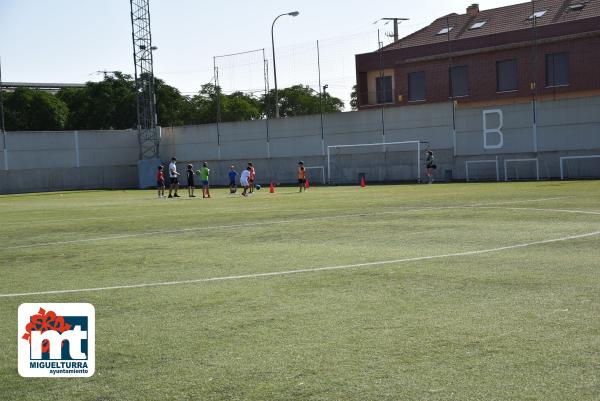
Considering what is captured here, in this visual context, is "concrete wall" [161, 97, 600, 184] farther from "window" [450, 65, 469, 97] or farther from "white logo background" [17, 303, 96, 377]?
"white logo background" [17, 303, 96, 377]

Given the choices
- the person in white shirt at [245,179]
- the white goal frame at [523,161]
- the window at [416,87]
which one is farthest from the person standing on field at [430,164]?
the window at [416,87]

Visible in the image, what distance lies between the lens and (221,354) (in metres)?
6.54

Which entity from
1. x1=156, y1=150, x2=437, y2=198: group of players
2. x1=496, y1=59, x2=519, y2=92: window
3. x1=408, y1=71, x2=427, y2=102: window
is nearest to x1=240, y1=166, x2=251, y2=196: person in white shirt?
x1=156, y1=150, x2=437, y2=198: group of players

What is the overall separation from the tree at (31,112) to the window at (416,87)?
45.7 meters

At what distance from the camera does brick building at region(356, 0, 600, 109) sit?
56.5 m

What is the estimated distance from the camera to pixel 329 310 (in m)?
8.16

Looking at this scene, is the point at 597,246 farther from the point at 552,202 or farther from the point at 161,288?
the point at 552,202

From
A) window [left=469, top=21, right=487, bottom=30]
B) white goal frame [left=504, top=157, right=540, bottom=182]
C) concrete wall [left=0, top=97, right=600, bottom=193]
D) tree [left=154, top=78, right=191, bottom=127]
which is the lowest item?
white goal frame [left=504, top=157, right=540, bottom=182]

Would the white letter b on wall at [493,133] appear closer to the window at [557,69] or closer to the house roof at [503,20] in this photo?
the house roof at [503,20]

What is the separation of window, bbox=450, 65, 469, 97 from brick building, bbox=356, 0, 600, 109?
0.07 metres

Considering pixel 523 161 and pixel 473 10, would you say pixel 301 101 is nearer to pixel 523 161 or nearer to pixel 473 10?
pixel 473 10

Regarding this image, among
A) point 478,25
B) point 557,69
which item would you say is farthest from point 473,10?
point 557,69

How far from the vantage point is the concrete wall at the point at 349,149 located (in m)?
42.1

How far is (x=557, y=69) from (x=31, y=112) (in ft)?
198
